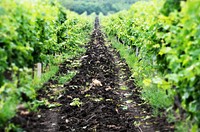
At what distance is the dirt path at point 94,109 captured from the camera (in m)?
7.38

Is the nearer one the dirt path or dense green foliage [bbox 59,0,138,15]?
the dirt path

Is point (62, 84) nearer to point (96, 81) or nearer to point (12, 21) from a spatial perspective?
point (96, 81)

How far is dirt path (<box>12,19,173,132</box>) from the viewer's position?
24.2 ft

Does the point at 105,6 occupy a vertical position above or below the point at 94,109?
above

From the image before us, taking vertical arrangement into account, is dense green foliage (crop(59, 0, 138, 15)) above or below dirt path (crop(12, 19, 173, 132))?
above

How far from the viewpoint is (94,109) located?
8.52 metres

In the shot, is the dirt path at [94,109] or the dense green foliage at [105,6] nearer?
the dirt path at [94,109]

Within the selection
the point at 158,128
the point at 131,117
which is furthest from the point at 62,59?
the point at 158,128

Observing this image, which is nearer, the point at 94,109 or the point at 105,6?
the point at 94,109

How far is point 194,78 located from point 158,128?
2239 millimetres

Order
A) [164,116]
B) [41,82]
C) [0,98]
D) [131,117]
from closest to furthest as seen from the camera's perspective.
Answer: [0,98]
[164,116]
[131,117]
[41,82]

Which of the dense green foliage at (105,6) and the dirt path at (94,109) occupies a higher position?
the dense green foliage at (105,6)

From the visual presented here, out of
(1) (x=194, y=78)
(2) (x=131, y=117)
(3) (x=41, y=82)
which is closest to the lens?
(1) (x=194, y=78)

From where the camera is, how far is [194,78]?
526 centimetres
